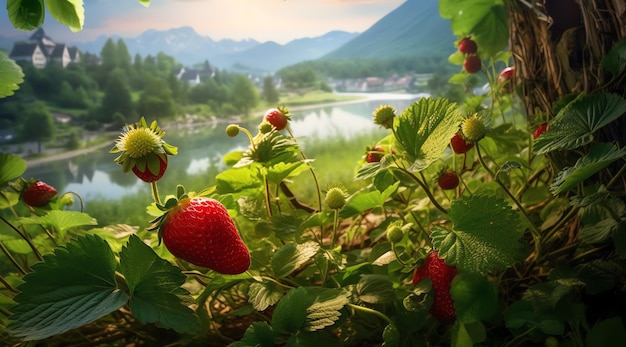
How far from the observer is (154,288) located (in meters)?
0.47

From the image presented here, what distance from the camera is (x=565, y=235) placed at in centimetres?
77

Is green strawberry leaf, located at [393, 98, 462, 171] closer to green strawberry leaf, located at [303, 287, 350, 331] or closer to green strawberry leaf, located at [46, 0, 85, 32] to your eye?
green strawberry leaf, located at [303, 287, 350, 331]

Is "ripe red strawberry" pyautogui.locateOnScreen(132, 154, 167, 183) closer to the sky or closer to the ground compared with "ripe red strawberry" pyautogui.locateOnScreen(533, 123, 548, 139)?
closer to the sky

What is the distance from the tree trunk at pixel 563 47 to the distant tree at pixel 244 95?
69cm

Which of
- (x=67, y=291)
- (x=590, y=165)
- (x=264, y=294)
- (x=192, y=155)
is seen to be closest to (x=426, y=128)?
(x=590, y=165)

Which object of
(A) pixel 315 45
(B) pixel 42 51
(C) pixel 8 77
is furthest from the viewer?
(A) pixel 315 45

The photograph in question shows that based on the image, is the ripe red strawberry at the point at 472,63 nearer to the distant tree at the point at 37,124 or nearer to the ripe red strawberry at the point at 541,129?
the ripe red strawberry at the point at 541,129

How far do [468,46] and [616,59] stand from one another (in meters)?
0.45

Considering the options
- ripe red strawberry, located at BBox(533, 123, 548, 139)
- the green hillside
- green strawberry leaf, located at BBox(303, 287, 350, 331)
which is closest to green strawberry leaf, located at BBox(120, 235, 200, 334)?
green strawberry leaf, located at BBox(303, 287, 350, 331)

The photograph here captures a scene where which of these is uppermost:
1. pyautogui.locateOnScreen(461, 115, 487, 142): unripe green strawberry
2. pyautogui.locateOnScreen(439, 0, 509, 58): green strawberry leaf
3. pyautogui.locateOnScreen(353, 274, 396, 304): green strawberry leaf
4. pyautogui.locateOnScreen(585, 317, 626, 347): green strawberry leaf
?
pyautogui.locateOnScreen(439, 0, 509, 58): green strawberry leaf

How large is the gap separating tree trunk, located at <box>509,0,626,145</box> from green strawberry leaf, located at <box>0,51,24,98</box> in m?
0.78

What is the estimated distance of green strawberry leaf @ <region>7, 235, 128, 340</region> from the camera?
0.44 meters

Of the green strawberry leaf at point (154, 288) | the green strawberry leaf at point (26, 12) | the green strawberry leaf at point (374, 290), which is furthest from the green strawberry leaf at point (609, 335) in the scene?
the green strawberry leaf at point (26, 12)

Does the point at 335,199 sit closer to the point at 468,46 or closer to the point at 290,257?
the point at 290,257
